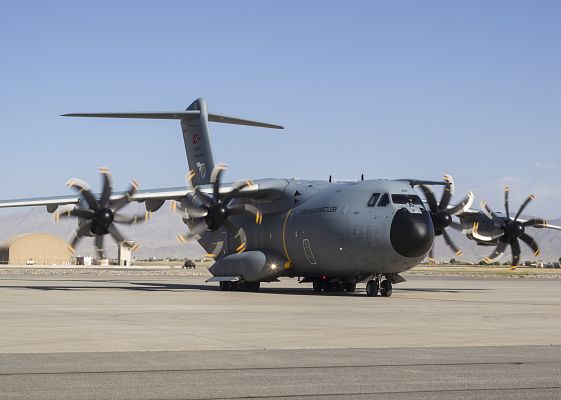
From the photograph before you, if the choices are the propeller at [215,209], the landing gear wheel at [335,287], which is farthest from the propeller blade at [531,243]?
the propeller at [215,209]

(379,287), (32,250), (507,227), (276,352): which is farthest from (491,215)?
(32,250)

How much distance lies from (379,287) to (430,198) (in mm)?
5654

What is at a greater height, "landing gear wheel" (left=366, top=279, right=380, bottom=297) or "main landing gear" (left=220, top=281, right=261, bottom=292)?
"landing gear wheel" (left=366, top=279, right=380, bottom=297)

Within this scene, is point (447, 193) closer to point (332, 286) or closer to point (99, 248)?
point (332, 286)

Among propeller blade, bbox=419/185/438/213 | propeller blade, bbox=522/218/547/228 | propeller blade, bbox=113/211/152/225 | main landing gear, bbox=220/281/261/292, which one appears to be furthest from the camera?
propeller blade, bbox=522/218/547/228

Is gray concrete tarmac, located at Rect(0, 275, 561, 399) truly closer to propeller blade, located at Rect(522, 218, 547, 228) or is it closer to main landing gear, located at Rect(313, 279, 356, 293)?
main landing gear, located at Rect(313, 279, 356, 293)

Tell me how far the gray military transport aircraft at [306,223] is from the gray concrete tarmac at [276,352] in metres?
7.67

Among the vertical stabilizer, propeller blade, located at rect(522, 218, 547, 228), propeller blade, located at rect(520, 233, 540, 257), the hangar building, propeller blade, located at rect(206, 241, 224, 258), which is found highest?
the vertical stabilizer

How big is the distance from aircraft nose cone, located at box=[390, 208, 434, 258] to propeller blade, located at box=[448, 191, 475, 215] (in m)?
6.52

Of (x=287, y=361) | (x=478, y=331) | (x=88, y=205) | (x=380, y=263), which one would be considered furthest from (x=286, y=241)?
(x=287, y=361)

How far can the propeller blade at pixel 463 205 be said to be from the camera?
37.6 meters

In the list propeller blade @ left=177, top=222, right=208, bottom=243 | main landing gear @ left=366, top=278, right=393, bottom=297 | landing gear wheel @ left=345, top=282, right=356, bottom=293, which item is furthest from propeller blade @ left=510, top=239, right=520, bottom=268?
propeller blade @ left=177, top=222, right=208, bottom=243

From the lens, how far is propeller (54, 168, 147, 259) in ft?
114

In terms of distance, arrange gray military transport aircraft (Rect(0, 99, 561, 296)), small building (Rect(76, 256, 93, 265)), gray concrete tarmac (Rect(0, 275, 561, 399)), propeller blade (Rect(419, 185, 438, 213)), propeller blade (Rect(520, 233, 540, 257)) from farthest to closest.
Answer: small building (Rect(76, 256, 93, 265)), propeller blade (Rect(520, 233, 540, 257)), propeller blade (Rect(419, 185, 438, 213)), gray military transport aircraft (Rect(0, 99, 561, 296)), gray concrete tarmac (Rect(0, 275, 561, 399))
